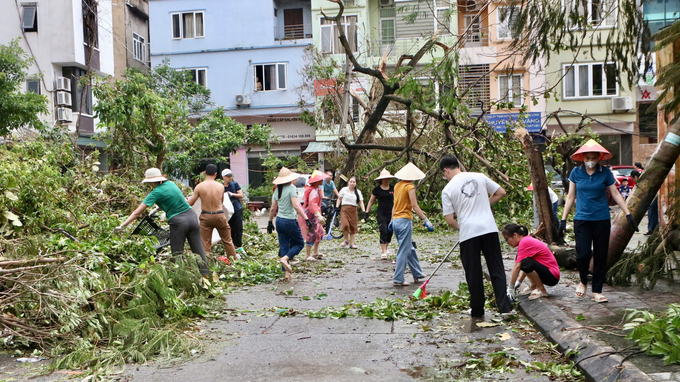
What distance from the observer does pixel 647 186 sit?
28.3 feet

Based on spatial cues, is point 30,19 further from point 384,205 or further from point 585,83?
point 585,83

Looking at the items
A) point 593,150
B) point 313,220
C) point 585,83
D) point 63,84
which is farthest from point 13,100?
point 585,83

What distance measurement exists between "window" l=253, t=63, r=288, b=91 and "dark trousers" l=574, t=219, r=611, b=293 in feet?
96.8

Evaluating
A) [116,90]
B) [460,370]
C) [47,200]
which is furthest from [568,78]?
[460,370]

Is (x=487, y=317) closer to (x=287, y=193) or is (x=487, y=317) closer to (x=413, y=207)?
(x=413, y=207)

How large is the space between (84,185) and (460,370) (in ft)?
34.3

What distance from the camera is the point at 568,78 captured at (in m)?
34.8

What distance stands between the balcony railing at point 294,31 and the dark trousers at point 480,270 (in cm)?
3092

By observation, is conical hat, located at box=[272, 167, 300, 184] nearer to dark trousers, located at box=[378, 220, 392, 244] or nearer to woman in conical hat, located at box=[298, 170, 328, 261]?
woman in conical hat, located at box=[298, 170, 328, 261]

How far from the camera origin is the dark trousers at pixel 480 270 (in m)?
7.36

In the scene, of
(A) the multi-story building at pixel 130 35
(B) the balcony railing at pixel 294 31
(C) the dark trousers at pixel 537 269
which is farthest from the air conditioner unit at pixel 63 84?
(C) the dark trousers at pixel 537 269

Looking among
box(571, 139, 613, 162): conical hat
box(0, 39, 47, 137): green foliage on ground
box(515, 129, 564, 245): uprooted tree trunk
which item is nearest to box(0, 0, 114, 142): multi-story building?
box(0, 39, 47, 137): green foliage on ground

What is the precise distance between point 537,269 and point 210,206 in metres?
5.71

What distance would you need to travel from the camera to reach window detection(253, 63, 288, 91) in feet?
119
